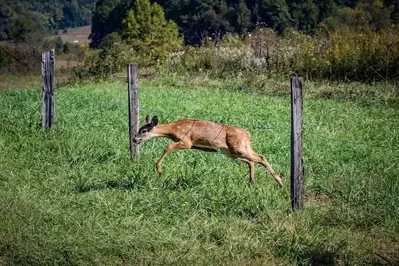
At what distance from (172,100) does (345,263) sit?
10.6 meters

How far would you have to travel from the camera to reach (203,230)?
6.38 meters

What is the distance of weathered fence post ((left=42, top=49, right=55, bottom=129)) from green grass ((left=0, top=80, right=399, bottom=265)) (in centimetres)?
19

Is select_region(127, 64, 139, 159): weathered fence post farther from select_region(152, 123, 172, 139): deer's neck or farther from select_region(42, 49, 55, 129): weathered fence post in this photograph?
select_region(42, 49, 55, 129): weathered fence post

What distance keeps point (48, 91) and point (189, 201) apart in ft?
19.8

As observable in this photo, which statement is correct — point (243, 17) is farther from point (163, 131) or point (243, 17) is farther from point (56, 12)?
point (56, 12)

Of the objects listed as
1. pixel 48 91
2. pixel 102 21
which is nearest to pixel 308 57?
pixel 48 91

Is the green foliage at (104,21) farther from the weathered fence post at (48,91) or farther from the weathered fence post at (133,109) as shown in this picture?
the weathered fence post at (133,109)

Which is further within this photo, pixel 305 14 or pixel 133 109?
pixel 305 14

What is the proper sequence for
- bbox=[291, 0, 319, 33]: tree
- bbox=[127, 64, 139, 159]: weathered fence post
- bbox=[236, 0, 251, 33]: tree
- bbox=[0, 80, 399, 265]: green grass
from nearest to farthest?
1. bbox=[0, 80, 399, 265]: green grass
2. bbox=[127, 64, 139, 159]: weathered fence post
3. bbox=[291, 0, 319, 33]: tree
4. bbox=[236, 0, 251, 33]: tree

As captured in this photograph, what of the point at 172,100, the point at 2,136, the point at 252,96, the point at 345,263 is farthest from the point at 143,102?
the point at 345,263

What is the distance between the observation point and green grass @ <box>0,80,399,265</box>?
590 cm

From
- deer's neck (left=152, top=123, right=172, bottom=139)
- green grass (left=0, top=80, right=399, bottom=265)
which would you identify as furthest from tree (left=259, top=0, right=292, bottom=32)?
deer's neck (left=152, top=123, right=172, bottom=139)

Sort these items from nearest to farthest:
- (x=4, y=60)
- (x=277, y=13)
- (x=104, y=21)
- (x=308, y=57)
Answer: (x=308, y=57)
(x=4, y=60)
(x=277, y=13)
(x=104, y=21)

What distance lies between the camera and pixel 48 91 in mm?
12227
